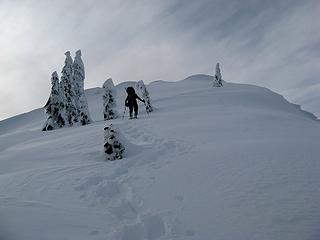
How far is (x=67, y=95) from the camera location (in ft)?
113

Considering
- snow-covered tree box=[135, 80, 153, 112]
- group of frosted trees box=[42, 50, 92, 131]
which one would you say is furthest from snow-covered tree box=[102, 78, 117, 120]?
snow-covered tree box=[135, 80, 153, 112]

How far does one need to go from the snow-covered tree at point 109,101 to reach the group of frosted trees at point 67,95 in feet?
6.43

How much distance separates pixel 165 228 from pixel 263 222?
181cm

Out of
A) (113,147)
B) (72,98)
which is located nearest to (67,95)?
(72,98)

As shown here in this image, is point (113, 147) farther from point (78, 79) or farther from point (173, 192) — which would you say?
point (78, 79)

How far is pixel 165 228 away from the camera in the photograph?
7.30 m

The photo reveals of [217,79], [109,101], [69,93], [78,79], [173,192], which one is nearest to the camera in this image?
[173,192]

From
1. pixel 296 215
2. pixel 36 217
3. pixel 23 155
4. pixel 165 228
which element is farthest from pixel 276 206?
pixel 23 155

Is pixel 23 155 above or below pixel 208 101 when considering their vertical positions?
below

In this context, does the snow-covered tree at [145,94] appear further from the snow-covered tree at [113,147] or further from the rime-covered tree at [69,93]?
the snow-covered tree at [113,147]

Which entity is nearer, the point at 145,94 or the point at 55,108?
the point at 145,94

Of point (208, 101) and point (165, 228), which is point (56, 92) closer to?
point (208, 101)

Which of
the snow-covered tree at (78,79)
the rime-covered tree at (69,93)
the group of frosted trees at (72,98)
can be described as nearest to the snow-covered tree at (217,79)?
the group of frosted trees at (72,98)

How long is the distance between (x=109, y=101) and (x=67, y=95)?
15.7ft
